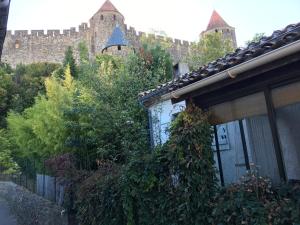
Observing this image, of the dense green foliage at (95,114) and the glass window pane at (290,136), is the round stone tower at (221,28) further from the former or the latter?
the glass window pane at (290,136)

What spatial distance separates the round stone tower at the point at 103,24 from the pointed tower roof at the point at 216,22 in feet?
53.4

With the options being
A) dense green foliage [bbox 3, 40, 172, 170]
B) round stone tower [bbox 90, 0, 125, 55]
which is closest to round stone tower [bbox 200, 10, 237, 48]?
round stone tower [bbox 90, 0, 125, 55]

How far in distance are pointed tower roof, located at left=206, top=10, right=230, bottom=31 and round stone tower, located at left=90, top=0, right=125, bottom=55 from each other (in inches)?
640

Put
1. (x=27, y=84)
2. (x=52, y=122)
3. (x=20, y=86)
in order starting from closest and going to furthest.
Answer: (x=52, y=122) → (x=27, y=84) → (x=20, y=86)

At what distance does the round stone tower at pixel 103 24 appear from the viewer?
162 ft

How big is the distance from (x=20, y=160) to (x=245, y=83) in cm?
2142

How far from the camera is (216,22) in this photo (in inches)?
2381

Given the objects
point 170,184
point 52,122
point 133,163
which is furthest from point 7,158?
point 170,184

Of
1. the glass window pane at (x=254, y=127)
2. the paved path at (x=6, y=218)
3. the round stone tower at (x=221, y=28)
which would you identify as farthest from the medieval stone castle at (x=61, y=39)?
the glass window pane at (x=254, y=127)

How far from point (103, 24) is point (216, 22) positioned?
798 inches

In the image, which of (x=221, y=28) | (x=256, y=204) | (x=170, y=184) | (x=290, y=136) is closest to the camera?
(x=256, y=204)

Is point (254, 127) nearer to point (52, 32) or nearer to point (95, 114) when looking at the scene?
point (95, 114)

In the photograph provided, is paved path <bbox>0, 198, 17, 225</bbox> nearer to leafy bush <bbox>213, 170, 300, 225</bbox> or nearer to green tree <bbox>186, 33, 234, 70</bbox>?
leafy bush <bbox>213, 170, 300, 225</bbox>

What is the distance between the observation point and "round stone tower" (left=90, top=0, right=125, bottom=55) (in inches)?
1943
